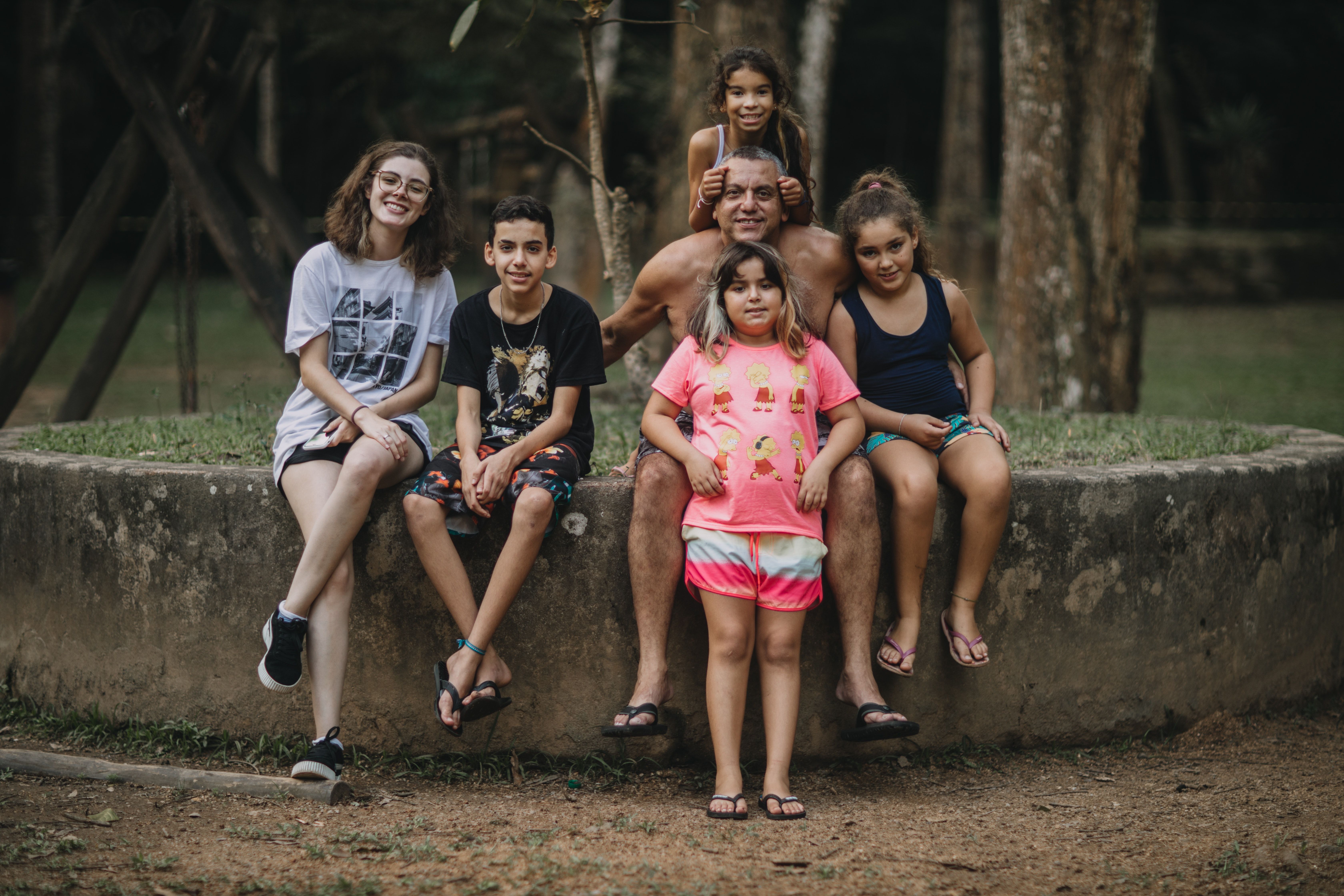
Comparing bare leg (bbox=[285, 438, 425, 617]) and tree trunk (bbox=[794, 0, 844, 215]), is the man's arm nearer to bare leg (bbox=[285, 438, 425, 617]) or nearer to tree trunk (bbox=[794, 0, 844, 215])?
bare leg (bbox=[285, 438, 425, 617])

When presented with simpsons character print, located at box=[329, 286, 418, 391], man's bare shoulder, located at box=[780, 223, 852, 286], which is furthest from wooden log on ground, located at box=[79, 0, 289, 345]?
man's bare shoulder, located at box=[780, 223, 852, 286]

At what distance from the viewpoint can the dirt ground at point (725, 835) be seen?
8.56ft

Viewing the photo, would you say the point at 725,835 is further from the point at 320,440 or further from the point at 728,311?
the point at 320,440

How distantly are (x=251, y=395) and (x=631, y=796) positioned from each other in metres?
5.62

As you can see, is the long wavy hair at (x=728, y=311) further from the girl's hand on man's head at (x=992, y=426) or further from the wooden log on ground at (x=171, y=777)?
the wooden log on ground at (x=171, y=777)

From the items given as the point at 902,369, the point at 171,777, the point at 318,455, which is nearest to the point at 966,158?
the point at 902,369

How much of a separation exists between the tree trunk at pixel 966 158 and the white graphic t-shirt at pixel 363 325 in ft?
42.0

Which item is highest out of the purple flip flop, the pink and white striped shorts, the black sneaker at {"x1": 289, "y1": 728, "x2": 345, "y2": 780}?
the pink and white striped shorts

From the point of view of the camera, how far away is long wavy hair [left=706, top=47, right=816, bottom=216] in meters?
3.78

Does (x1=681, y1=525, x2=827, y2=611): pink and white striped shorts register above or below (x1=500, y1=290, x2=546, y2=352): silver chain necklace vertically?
below

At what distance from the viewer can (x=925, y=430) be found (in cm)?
345

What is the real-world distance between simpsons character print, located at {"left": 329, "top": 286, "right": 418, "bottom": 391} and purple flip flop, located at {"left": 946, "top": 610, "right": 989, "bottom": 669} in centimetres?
174

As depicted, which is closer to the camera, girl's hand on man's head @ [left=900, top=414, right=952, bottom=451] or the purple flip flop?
the purple flip flop

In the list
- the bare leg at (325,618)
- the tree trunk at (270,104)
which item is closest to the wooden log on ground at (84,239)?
the bare leg at (325,618)
